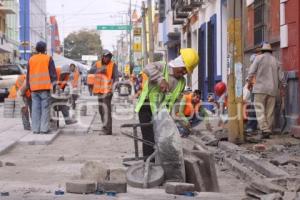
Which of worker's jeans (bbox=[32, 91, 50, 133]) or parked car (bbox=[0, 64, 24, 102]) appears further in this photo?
parked car (bbox=[0, 64, 24, 102])

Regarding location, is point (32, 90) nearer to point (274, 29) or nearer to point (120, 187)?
point (274, 29)

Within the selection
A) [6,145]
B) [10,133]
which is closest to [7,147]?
[6,145]

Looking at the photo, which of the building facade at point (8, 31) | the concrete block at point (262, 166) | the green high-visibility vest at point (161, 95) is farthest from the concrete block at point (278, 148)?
the building facade at point (8, 31)

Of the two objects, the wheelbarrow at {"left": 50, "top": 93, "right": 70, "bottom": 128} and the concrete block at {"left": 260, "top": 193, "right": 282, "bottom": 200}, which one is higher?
the wheelbarrow at {"left": 50, "top": 93, "right": 70, "bottom": 128}

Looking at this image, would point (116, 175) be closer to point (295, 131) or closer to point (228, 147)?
point (228, 147)

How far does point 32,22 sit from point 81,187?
243ft

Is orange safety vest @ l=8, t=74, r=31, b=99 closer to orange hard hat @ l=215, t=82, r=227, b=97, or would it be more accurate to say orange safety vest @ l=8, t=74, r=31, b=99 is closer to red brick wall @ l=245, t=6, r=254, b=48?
orange hard hat @ l=215, t=82, r=227, b=97

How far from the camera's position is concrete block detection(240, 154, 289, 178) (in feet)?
28.1

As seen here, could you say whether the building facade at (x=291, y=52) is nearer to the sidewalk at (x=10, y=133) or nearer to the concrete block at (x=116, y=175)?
the sidewalk at (x=10, y=133)

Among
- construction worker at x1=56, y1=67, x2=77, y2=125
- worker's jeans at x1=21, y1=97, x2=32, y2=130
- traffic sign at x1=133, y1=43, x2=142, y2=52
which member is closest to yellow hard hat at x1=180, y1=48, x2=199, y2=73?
worker's jeans at x1=21, y1=97, x2=32, y2=130

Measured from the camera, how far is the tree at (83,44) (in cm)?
12369

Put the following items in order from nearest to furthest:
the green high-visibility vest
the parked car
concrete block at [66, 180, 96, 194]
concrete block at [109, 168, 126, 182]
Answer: concrete block at [66, 180, 96, 194] < concrete block at [109, 168, 126, 182] < the green high-visibility vest < the parked car

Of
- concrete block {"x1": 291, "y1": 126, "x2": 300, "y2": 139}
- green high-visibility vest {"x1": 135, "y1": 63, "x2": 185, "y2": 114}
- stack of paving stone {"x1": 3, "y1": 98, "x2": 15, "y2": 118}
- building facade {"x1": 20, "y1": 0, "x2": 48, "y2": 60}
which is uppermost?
building facade {"x1": 20, "y1": 0, "x2": 48, "y2": 60}

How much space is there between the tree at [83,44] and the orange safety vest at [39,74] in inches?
4291
